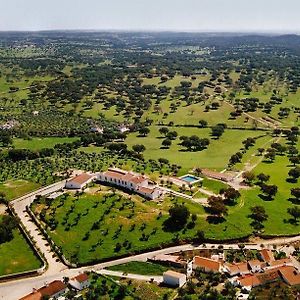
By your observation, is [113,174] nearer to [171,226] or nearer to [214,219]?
[171,226]

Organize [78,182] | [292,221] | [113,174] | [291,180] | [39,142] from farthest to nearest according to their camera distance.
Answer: [39,142]
[291,180]
[113,174]
[78,182]
[292,221]

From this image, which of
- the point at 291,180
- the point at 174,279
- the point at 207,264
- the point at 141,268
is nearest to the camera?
the point at 174,279

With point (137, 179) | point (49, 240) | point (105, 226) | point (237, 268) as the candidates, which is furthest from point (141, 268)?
point (137, 179)

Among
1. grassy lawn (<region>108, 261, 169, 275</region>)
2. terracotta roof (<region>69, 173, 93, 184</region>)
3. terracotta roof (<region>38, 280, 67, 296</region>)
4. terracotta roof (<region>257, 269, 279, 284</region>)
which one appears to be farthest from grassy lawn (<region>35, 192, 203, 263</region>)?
terracotta roof (<region>257, 269, 279, 284</region>)

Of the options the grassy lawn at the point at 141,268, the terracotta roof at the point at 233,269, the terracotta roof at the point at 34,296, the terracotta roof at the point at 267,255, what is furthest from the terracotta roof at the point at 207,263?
the terracotta roof at the point at 34,296

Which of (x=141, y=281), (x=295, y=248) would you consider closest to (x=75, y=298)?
(x=141, y=281)

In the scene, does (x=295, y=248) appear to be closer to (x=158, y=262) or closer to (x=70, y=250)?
(x=158, y=262)

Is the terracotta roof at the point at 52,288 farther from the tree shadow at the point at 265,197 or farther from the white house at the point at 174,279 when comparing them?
the tree shadow at the point at 265,197
